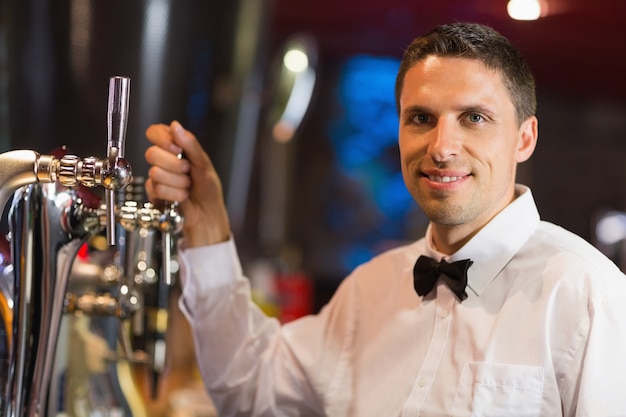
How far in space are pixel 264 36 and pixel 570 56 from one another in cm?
440

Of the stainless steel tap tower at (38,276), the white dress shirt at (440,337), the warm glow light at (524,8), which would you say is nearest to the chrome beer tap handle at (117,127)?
the stainless steel tap tower at (38,276)

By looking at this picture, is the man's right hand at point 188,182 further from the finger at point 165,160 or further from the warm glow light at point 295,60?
the warm glow light at point 295,60

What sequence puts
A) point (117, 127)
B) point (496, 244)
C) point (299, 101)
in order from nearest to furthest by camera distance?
1. point (117, 127)
2. point (496, 244)
3. point (299, 101)

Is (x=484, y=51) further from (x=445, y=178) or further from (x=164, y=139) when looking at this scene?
(x=164, y=139)

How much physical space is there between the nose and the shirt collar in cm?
20

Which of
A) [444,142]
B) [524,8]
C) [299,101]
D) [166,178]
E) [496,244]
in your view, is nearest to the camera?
[444,142]

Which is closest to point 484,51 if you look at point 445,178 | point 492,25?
point 445,178

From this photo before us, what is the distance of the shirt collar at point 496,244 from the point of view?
6.72 feet

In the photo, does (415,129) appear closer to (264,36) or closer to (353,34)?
(264,36)

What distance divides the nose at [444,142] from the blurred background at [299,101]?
3.82ft

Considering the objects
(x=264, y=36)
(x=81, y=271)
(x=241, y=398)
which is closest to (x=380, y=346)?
(x=241, y=398)

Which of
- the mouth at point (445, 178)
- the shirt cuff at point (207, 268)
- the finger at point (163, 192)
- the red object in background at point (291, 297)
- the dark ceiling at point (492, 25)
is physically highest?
the dark ceiling at point (492, 25)

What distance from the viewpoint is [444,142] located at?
6.40ft

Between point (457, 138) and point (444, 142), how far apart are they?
37mm
